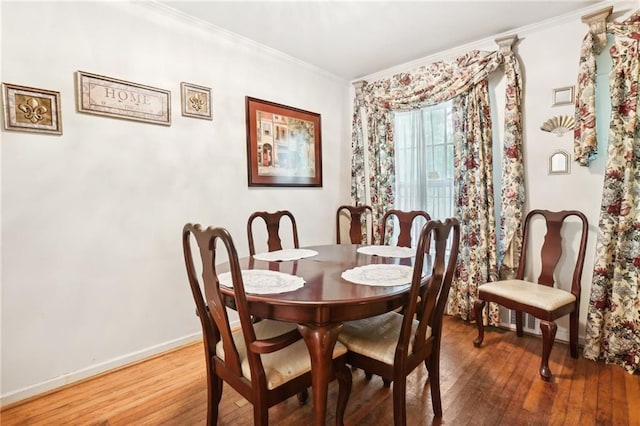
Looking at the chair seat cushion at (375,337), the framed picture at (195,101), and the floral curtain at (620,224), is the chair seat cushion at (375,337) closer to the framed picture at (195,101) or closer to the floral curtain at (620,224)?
the floral curtain at (620,224)

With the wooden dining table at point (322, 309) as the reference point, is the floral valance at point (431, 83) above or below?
above

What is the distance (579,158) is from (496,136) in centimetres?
64

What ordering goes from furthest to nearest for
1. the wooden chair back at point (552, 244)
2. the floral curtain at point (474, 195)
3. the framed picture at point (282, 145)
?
the framed picture at point (282, 145), the floral curtain at point (474, 195), the wooden chair back at point (552, 244)

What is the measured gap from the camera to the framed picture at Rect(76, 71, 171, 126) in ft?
6.55

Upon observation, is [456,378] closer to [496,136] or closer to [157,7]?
[496,136]

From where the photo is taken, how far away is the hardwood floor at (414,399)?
167 cm

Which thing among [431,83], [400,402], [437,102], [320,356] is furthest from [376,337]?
[431,83]

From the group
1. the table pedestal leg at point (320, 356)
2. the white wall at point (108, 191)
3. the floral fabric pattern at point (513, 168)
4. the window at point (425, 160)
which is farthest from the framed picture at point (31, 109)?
Answer: the floral fabric pattern at point (513, 168)

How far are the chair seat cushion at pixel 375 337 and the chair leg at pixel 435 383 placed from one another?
0.48 ft

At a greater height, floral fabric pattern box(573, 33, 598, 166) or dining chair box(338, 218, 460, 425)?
floral fabric pattern box(573, 33, 598, 166)

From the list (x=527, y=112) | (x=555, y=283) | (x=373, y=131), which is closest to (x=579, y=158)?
(x=527, y=112)

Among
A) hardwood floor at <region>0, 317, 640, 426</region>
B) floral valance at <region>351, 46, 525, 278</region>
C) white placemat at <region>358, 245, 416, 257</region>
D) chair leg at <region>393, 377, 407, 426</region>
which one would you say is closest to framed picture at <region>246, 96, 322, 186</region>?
floral valance at <region>351, 46, 525, 278</region>

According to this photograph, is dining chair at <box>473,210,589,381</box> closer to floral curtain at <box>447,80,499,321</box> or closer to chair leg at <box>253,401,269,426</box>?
floral curtain at <box>447,80,499,321</box>

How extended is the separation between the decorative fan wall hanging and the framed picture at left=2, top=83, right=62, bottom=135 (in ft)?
11.0
